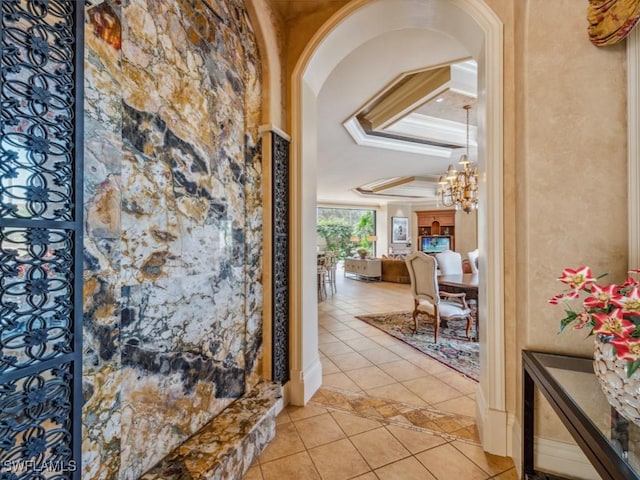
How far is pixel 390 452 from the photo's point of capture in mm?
1812

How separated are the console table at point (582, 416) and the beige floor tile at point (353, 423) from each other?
0.92m

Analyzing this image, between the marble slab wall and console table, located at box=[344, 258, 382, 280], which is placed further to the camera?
console table, located at box=[344, 258, 382, 280]

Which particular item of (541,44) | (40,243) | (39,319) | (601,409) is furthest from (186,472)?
(541,44)

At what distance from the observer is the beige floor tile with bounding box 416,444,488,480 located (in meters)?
1.64

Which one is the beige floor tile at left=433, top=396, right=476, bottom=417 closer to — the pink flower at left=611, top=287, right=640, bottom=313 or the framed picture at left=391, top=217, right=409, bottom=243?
the pink flower at left=611, top=287, right=640, bottom=313

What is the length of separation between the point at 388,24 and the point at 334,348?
333 centimetres

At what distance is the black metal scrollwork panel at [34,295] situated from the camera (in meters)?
0.86

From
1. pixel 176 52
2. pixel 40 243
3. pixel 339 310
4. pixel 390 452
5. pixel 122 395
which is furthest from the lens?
pixel 339 310

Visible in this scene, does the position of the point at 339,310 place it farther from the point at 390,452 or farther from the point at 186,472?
the point at 186,472

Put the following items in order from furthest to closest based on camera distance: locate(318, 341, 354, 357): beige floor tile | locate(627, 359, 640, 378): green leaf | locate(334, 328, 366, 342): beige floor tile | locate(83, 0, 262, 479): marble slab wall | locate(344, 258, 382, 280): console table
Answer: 1. locate(344, 258, 382, 280): console table
2. locate(334, 328, 366, 342): beige floor tile
3. locate(318, 341, 354, 357): beige floor tile
4. locate(83, 0, 262, 479): marble slab wall
5. locate(627, 359, 640, 378): green leaf

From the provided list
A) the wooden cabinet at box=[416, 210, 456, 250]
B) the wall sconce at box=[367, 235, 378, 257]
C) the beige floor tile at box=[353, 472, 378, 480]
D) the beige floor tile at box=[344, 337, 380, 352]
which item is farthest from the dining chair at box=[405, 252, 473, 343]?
the wall sconce at box=[367, 235, 378, 257]

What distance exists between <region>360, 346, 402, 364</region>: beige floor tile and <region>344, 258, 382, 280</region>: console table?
5862mm

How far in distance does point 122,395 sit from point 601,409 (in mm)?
1845

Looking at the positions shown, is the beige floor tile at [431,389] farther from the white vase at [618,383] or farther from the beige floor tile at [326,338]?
the white vase at [618,383]
